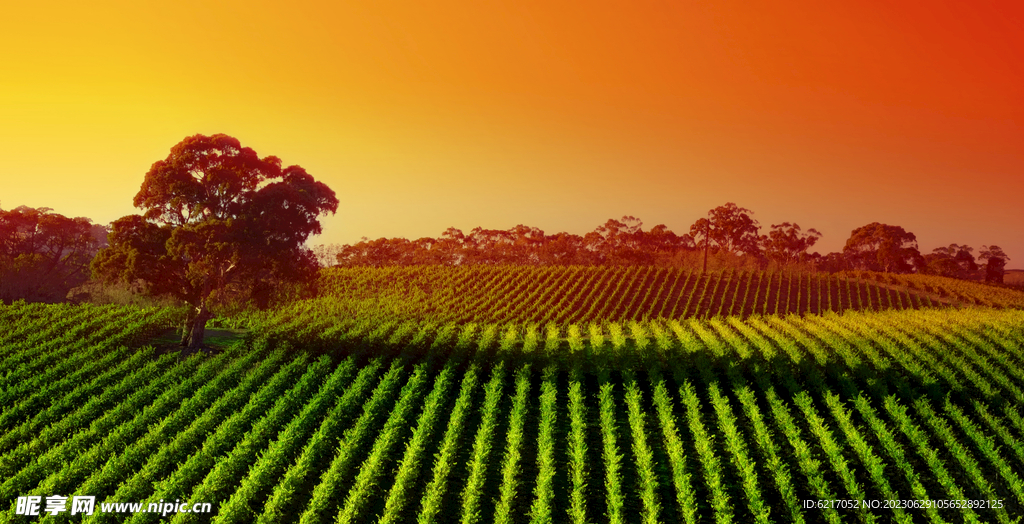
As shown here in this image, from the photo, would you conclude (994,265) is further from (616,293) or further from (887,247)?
(616,293)

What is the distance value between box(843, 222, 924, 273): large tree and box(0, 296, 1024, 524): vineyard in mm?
59826

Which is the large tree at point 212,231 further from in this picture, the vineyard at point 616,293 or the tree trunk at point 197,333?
the vineyard at point 616,293

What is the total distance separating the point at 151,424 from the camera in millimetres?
16172

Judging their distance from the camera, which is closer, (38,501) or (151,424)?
(38,501)

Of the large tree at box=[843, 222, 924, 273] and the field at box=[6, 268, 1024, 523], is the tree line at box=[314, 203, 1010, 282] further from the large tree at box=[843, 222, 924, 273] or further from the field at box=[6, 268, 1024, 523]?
the field at box=[6, 268, 1024, 523]

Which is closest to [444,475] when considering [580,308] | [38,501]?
[38,501]

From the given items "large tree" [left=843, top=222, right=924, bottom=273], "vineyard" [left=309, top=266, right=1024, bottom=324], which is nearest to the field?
"vineyard" [left=309, top=266, right=1024, bottom=324]

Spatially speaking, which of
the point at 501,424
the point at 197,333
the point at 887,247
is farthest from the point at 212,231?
the point at 887,247

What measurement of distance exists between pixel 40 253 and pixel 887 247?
310 ft

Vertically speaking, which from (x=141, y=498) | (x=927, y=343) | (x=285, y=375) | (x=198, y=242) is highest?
(x=198, y=242)

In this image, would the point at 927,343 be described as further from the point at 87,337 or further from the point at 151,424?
the point at 87,337

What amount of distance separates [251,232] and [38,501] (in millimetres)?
15976

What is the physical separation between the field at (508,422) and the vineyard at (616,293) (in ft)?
38.9

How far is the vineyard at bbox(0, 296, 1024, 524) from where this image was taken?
1311 cm
